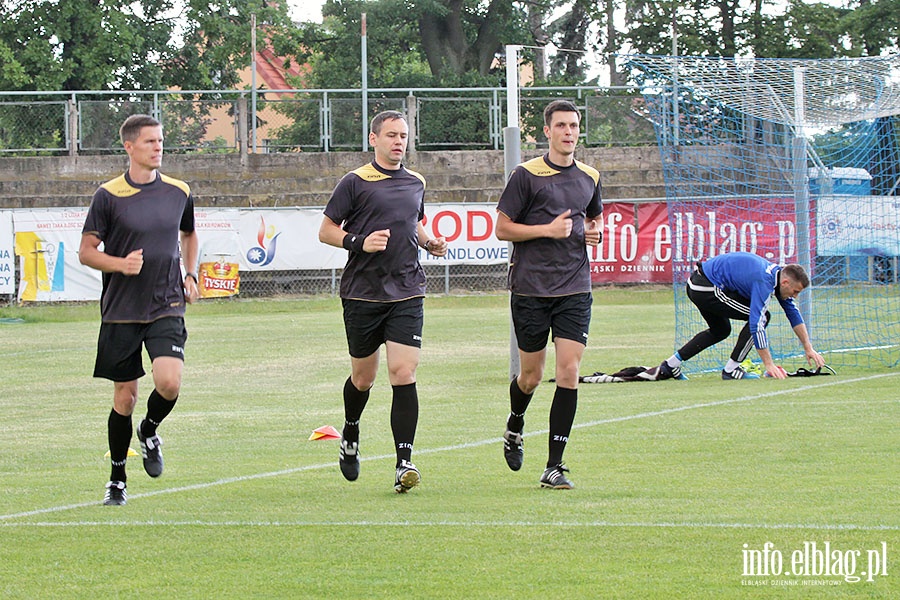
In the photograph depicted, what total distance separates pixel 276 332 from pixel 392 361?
1438cm

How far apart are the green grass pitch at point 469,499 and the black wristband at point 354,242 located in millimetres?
1366

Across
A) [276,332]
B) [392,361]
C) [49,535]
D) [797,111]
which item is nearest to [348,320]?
[392,361]

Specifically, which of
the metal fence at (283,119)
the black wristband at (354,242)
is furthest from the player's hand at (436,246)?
the metal fence at (283,119)

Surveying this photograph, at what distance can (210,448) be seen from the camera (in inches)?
381

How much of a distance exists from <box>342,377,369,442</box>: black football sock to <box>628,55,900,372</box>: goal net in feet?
25.0

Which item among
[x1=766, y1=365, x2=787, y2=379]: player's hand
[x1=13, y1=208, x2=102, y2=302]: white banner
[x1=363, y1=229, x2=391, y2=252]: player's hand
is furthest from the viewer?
[x1=13, y1=208, x2=102, y2=302]: white banner

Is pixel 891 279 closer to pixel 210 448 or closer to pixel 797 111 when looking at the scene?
pixel 797 111

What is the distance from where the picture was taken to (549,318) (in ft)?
26.4

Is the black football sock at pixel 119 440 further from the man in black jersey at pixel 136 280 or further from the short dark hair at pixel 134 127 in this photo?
the short dark hair at pixel 134 127

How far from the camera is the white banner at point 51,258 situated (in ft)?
90.5

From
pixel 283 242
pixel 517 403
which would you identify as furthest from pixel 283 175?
pixel 517 403

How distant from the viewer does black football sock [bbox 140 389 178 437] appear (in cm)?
764

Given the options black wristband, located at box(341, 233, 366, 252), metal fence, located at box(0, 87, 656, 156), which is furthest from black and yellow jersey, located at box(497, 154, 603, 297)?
metal fence, located at box(0, 87, 656, 156)

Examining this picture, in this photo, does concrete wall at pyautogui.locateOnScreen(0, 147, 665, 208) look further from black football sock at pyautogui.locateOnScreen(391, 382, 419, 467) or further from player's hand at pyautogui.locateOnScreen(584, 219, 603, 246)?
black football sock at pyautogui.locateOnScreen(391, 382, 419, 467)
